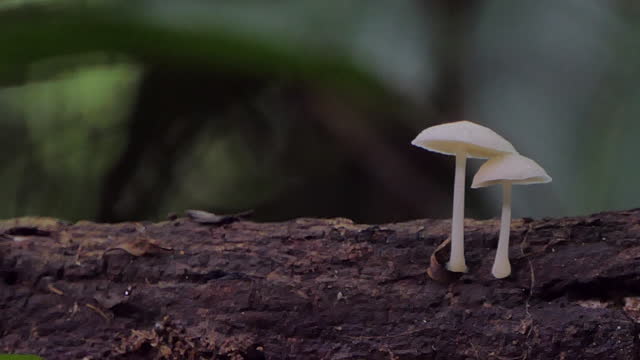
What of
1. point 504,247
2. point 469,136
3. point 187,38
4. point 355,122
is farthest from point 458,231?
point 355,122

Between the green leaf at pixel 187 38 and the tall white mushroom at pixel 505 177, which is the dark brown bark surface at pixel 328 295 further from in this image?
the green leaf at pixel 187 38

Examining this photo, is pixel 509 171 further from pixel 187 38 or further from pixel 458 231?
pixel 187 38

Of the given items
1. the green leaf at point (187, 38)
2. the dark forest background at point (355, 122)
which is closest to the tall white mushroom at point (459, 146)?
the green leaf at point (187, 38)

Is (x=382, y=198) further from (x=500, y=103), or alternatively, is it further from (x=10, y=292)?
(x=10, y=292)

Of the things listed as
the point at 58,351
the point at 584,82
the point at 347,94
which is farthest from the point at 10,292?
the point at 584,82

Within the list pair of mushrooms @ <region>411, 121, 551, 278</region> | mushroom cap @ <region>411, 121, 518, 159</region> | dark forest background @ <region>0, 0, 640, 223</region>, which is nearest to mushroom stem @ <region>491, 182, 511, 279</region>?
pair of mushrooms @ <region>411, 121, 551, 278</region>

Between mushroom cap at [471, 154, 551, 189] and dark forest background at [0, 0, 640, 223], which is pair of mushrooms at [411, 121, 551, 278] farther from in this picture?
dark forest background at [0, 0, 640, 223]
